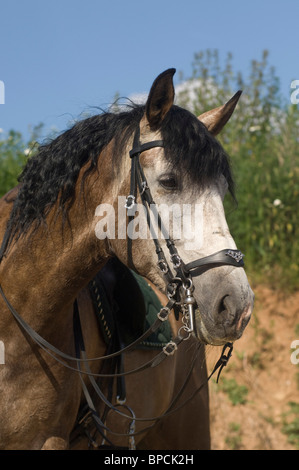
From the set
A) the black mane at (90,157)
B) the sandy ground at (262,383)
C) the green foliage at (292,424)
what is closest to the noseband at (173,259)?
the black mane at (90,157)

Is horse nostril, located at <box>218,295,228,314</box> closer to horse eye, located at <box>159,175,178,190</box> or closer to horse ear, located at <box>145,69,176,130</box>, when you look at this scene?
horse eye, located at <box>159,175,178,190</box>

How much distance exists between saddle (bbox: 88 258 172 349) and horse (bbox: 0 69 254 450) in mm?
74

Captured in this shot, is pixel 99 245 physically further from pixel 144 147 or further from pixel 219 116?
pixel 219 116

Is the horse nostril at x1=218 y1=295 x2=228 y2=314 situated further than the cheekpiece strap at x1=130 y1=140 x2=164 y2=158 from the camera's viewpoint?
No

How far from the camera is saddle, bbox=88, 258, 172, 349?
112 inches

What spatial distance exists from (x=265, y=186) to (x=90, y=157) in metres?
4.81

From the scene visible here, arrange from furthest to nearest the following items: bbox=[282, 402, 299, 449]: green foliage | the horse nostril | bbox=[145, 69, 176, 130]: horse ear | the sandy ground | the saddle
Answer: the sandy ground < bbox=[282, 402, 299, 449]: green foliage < the saddle < bbox=[145, 69, 176, 130]: horse ear < the horse nostril

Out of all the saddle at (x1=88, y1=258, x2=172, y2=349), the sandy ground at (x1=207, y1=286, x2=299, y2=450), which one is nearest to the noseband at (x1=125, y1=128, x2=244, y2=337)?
the saddle at (x1=88, y1=258, x2=172, y2=349)

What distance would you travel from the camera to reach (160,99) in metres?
2.32

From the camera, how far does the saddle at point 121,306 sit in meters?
2.85

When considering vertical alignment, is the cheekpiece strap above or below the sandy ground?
above

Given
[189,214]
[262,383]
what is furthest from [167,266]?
[262,383]

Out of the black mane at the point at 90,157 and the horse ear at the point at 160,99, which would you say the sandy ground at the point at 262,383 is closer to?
the black mane at the point at 90,157

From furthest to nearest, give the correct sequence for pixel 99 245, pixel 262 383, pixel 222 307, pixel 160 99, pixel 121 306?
1. pixel 262 383
2. pixel 121 306
3. pixel 99 245
4. pixel 160 99
5. pixel 222 307
